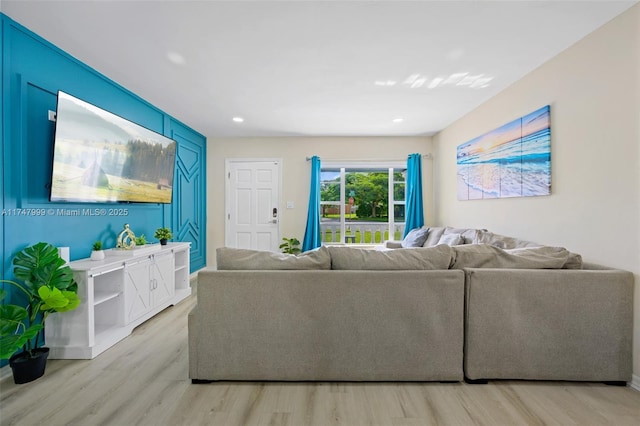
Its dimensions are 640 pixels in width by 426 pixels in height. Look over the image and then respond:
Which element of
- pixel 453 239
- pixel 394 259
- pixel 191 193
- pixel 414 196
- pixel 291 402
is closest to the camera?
pixel 291 402

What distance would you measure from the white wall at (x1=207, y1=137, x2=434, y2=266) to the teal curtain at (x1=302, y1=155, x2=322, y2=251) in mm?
170

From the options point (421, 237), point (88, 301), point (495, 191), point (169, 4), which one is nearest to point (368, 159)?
point (421, 237)

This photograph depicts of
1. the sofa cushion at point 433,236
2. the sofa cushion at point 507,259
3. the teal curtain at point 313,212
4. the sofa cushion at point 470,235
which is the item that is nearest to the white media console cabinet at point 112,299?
the teal curtain at point 313,212

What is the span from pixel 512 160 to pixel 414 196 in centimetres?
228

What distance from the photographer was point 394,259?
81.4 inches

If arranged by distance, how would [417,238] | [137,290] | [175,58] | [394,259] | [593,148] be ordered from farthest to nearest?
1. [417,238]
2. [137,290]
3. [175,58]
4. [593,148]
5. [394,259]

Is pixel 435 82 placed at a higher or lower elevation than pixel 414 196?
higher

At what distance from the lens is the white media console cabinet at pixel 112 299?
7.72 ft

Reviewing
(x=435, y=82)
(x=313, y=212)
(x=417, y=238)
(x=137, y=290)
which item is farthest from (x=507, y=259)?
(x=313, y=212)

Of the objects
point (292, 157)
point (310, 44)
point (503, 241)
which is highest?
point (310, 44)

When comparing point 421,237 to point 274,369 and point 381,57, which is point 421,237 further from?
point 274,369

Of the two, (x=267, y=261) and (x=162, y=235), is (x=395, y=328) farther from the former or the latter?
(x=162, y=235)

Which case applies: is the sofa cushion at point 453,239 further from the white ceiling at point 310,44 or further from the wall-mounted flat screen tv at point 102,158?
the wall-mounted flat screen tv at point 102,158

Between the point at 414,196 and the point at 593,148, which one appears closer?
the point at 593,148
